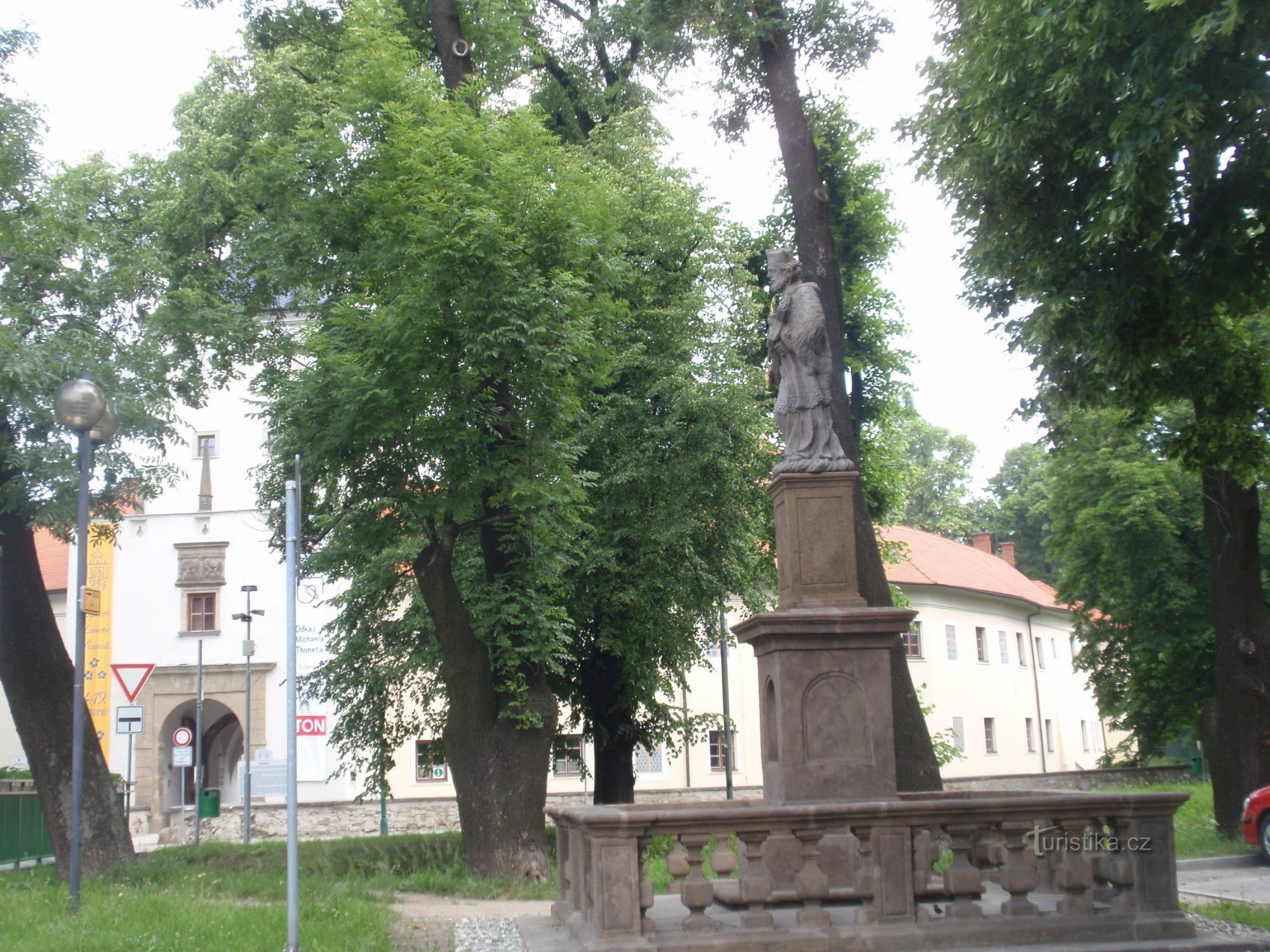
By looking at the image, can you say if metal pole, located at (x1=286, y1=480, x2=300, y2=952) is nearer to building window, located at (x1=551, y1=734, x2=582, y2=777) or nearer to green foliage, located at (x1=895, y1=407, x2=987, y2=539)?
building window, located at (x1=551, y1=734, x2=582, y2=777)

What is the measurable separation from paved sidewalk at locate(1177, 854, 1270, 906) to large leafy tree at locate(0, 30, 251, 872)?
40.3 feet

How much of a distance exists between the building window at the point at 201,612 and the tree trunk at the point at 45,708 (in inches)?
890

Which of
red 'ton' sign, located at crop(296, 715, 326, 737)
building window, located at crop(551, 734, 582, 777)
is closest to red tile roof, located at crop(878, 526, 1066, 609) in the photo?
building window, located at crop(551, 734, 582, 777)

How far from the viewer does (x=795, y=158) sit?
51.1 ft

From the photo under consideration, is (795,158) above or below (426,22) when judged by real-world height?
below

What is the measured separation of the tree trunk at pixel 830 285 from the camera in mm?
14047

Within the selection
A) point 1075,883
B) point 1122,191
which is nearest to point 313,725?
point 1075,883

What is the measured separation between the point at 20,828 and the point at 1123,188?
64.9 feet

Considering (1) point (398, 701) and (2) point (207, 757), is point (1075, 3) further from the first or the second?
(2) point (207, 757)

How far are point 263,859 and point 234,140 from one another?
11198 millimetres

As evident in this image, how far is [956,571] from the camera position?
152ft

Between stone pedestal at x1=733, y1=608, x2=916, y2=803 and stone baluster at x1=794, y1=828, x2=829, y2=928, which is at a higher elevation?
stone pedestal at x1=733, y1=608, x2=916, y2=803

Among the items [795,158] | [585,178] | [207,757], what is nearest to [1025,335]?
[795,158]

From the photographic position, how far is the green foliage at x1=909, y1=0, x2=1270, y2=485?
9.72 meters
